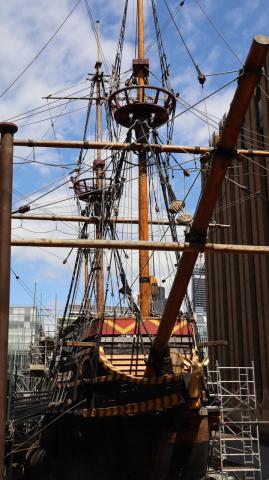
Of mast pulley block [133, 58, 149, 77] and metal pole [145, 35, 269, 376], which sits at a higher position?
mast pulley block [133, 58, 149, 77]

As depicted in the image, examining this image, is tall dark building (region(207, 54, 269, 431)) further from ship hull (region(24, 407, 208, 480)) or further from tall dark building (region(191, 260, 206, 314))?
ship hull (region(24, 407, 208, 480))

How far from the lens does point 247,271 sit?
28656 mm

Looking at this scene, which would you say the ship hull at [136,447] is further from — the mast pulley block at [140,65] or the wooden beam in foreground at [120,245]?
the mast pulley block at [140,65]

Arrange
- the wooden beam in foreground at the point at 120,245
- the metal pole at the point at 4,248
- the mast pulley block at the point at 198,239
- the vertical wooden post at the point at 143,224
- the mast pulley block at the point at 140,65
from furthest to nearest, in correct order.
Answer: the mast pulley block at the point at 140,65, the vertical wooden post at the point at 143,224, the wooden beam in foreground at the point at 120,245, the mast pulley block at the point at 198,239, the metal pole at the point at 4,248

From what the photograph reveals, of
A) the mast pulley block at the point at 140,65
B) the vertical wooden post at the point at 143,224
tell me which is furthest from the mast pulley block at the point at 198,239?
the mast pulley block at the point at 140,65

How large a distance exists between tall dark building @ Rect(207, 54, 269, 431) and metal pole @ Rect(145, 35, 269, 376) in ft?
47.5

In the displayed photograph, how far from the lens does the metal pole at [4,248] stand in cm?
597

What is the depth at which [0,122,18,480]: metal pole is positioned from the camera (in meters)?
5.97

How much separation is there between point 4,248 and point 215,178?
314 centimetres

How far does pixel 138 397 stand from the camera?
9.80 metres

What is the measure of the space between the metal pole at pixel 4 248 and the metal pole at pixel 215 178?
108 inches

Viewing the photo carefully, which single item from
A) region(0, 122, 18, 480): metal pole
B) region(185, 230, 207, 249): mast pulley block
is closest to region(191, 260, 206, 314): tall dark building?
region(185, 230, 207, 249): mast pulley block

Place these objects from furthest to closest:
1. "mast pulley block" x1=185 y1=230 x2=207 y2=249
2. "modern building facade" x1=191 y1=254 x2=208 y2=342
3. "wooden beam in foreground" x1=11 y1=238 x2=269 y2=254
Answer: "modern building facade" x1=191 y1=254 x2=208 y2=342
"wooden beam in foreground" x1=11 y1=238 x2=269 y2=254
"mast pulley block" x1=185 y1=230 x2=207 y2=249

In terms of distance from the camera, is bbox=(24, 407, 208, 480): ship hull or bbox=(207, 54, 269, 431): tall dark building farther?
bbox=(207, 54, 269, 431): tall dark building
